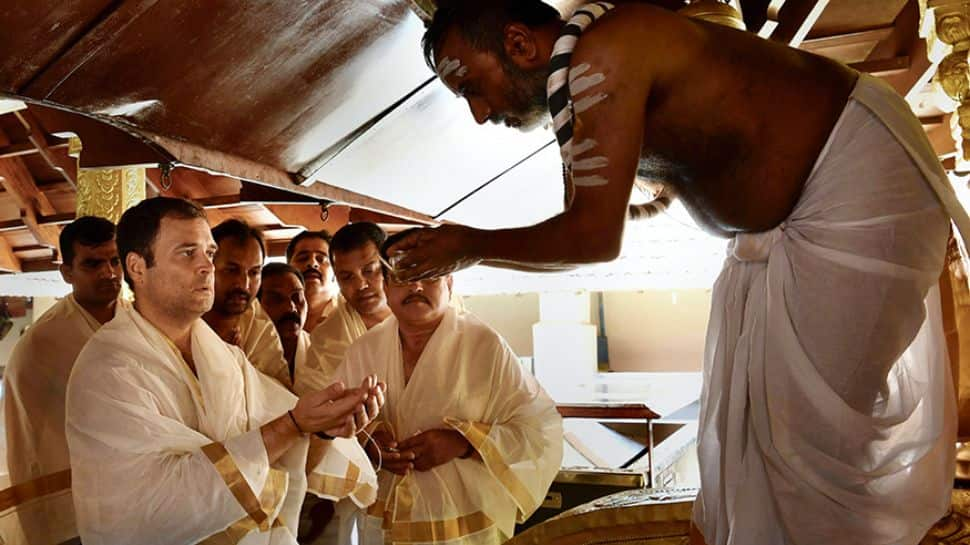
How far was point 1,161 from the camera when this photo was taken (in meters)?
7.06

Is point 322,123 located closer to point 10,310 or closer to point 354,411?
point 354,411

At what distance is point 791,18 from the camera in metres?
3.64

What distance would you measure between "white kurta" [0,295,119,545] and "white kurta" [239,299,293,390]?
671 mm

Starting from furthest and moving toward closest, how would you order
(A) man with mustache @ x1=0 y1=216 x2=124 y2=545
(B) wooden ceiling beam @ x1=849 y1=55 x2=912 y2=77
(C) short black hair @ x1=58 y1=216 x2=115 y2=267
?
(B) wooden ceiling beam @ x1=849 y1=55 x2=912 y2=77, (C) short black hair @ x1=58 y1=216 x2=115 y2=267, (A) man with mustache @ x1=0 y1=216 x2=124 y2=545

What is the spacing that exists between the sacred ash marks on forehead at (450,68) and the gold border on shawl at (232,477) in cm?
147

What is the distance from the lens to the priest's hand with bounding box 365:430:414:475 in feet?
9.69

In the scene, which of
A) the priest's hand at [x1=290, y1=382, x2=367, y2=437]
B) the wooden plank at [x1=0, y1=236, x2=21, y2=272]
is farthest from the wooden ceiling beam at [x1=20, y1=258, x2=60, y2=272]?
the priest's hand at [x1=290, y1=382, x2=367, y2=437]

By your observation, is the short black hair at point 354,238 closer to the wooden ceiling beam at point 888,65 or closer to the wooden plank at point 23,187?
the wooden ceiling beam at point 888,65

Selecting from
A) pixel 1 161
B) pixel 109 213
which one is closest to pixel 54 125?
pixel 109 213

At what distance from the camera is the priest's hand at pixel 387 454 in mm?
2953

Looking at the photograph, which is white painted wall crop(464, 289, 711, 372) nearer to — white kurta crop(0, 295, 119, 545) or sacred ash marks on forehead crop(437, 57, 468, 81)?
white kurta crop(0, 295, 119, 545)

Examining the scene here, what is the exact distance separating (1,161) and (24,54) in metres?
5.89

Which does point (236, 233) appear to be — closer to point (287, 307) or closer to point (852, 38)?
point (287, 307)

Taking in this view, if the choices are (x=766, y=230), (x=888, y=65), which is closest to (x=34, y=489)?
(x=766, y=230)
